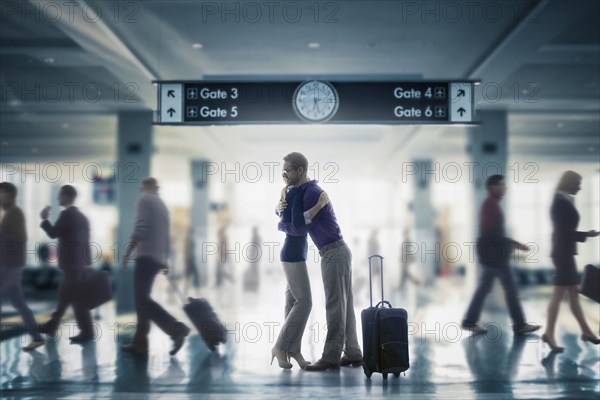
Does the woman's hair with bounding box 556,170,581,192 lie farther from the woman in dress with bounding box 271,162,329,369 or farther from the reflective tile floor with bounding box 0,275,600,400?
the woman in dress with bounding box 271,162,329,369

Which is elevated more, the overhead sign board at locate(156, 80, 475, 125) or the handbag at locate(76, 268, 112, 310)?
the overhead sign board at locate(156, 80, 475, 125)

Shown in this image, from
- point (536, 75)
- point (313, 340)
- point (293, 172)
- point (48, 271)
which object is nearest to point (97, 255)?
point (313, 340)

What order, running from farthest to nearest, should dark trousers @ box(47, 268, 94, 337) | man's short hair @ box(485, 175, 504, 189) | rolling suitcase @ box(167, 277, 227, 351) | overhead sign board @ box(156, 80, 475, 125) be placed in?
1. man's short hair @ box(485, 175, 504, 189)
2. dark trousers @ box(47, 268, 94, 337)
3. rolling suitcase @ box(167, 277, 227, 351)
4. overhead sign board @ box(156, 80, 475, 125)

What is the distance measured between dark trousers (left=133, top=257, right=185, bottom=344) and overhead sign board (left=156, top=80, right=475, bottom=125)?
1.23 metres

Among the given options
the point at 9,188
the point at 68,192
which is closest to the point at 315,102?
the point at 68,192

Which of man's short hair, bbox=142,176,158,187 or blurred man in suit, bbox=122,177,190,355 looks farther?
man's short hair, bbox=142,176,158,187

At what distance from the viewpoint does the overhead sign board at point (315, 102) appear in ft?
16.5

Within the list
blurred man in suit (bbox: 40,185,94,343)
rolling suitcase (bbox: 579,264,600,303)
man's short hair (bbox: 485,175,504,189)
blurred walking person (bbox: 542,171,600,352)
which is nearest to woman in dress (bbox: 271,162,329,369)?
blurred man in suit (bbox: 40,185,94,343)

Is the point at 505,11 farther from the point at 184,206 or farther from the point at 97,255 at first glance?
the point at 184,206

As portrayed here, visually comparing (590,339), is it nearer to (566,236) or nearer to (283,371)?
(566,236)

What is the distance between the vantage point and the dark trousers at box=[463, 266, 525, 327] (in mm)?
6090

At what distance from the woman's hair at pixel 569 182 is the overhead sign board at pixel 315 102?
94 cm

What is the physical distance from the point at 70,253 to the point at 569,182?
4.31 m

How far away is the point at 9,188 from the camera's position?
213 inches
